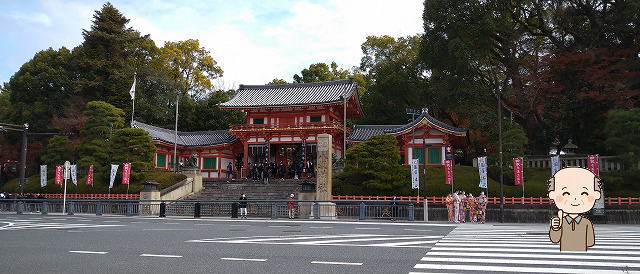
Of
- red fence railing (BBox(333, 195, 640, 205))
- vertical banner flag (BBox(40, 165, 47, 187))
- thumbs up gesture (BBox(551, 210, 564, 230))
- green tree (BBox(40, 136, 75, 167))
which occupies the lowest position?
red fence railing (BBox(333, 195, 640, 205))

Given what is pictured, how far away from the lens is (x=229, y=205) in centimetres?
2627

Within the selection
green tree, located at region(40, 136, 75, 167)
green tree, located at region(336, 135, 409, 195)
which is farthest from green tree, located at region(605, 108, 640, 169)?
green tree, located at region(40, 136, 75, 167)

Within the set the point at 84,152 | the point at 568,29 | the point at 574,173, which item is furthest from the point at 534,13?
the point at 84,152

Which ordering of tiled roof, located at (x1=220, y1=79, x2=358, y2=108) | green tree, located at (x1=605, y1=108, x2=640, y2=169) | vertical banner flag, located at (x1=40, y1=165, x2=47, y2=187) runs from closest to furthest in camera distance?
green tree, located at (x1=605, y1=108, x2=640, y2=169), vertical banner flag, located at (x1=40, y1=165, x2=47, y2=187), tiled roof, located at (x1=220, y1=79, x2=358, y2=108)

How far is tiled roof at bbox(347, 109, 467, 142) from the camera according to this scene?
3581 centimetres

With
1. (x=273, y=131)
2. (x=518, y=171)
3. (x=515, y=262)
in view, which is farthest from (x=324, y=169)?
(x=515, y=262)

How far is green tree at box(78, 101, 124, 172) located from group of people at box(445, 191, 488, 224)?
2760 centimetres

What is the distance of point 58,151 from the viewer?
41250 millimetres

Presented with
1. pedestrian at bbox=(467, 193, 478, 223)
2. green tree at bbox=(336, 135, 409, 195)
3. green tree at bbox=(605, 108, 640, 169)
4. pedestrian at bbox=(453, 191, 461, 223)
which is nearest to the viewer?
pedestrian at bbox=(453, 191, 461, 223)

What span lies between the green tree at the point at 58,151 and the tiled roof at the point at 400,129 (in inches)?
957

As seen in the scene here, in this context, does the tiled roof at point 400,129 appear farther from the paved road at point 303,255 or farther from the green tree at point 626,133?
the paved road at point 303,255

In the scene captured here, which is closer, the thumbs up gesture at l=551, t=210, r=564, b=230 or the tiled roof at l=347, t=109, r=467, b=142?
the thumbs up gesture at l=551, t=210, r=564, b=230

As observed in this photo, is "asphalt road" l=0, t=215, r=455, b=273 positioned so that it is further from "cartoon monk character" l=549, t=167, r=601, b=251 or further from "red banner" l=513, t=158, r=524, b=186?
"red banner" l=513, t=158, r=524, b=186

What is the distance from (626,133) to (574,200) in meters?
22.7
